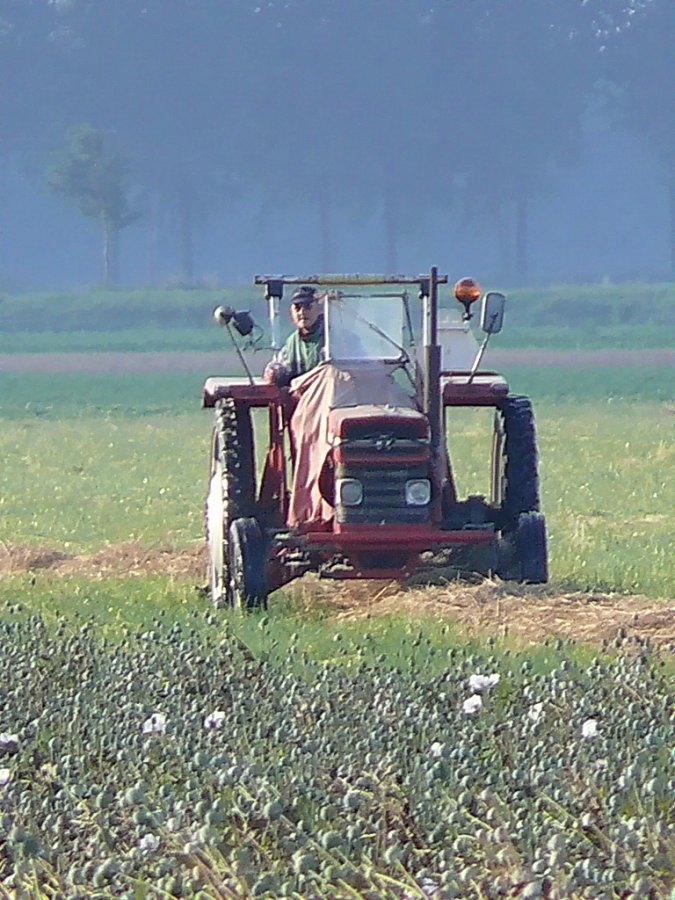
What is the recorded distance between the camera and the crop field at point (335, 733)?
5.66 m

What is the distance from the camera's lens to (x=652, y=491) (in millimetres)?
17547

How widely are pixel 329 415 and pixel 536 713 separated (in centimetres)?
384

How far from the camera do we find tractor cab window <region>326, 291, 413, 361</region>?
1103 centimetres

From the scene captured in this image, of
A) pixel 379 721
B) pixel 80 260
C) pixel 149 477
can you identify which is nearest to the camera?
pixel 379 721

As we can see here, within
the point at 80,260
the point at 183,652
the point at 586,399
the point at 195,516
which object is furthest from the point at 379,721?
the point at 80,260

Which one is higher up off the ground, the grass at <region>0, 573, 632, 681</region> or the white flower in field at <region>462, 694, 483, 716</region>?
the white flower in field at <region>462, 694, 483, 716</region>

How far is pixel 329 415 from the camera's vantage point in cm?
1058

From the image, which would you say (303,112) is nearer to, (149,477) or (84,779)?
(149,477)

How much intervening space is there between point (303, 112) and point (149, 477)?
5936 cm

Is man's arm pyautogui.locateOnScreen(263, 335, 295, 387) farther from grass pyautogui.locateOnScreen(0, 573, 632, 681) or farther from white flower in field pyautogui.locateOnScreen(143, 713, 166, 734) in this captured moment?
white flower in field pyautogui.locateOnScreen(143, 713, 166, 734)

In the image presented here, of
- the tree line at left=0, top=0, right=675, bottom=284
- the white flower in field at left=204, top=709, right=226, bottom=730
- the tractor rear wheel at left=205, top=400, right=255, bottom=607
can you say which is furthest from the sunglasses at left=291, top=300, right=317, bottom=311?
the tree line at left=0, top=0, right=675, bottom=284

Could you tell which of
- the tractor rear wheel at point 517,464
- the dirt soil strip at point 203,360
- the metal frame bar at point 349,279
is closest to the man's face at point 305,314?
the metal frame bar at point 349,279

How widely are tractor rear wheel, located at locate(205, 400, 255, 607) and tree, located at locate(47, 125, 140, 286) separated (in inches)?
2206

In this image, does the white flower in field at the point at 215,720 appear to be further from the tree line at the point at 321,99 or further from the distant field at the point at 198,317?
the tree line at the point at 321,99
